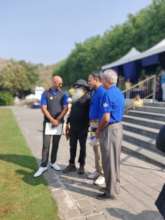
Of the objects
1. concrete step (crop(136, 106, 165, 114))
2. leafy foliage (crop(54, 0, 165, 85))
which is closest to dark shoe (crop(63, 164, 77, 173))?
concrete step (crop(136, 106, 165, 114))

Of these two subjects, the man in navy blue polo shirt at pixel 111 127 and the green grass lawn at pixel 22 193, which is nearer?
the green grass lawn at pixel 22 193

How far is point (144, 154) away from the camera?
6.07 metres

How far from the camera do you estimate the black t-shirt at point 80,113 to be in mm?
4750

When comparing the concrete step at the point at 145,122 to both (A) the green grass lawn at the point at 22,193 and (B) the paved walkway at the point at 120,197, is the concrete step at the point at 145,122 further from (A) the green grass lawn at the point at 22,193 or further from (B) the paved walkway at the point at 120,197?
(A) the green grass lawn at the point at 22,193

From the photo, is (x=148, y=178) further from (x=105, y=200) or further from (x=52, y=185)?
(x=52, y=185)

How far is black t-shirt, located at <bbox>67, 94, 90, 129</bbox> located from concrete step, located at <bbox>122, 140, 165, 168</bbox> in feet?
5.89

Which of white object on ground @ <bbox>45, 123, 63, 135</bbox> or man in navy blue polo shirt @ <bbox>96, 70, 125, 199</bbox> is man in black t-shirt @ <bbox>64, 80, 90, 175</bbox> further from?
man in navy blue polo shirt @ <bbox>96, 70, 125, 199</bbox>

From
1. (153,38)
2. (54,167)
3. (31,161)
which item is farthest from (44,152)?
(153,38)

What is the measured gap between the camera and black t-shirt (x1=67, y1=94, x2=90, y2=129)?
4.75 meters

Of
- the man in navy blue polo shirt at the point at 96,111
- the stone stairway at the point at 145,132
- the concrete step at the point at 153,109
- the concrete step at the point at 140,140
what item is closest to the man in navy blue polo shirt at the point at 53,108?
the man in navy blue polo shirt at the point at 96,111

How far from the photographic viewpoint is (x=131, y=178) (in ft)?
15.7

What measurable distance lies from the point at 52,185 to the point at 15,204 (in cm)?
85

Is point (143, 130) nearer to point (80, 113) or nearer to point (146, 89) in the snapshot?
point (80, 113)

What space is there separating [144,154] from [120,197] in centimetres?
231
